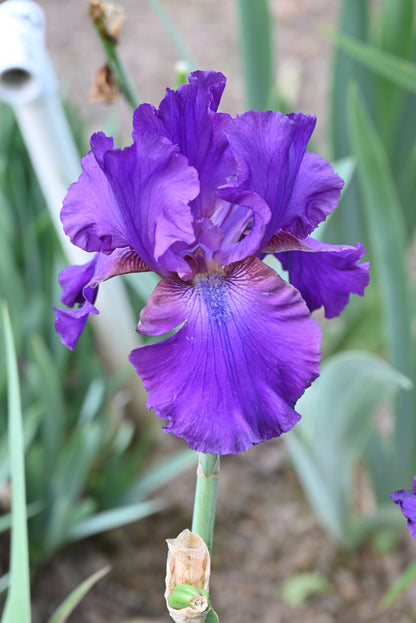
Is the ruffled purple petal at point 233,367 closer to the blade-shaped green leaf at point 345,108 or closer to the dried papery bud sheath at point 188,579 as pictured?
the dried papery bud sheath at point 188,579

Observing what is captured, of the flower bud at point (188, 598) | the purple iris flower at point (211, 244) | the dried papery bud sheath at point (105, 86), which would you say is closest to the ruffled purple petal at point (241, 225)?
the purple iris flower at point (211, 244)

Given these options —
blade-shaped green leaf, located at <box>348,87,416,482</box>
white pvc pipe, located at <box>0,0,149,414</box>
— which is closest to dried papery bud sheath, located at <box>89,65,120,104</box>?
white pvc pipe, located at <box>0,0,149,414</box>

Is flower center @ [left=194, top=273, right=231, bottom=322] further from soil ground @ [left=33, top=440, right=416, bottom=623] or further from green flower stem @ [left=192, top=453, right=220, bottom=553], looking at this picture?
soil ground @ [left=33, top=440, right=416, bottom=623]

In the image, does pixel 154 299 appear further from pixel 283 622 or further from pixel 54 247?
pixel 283 622

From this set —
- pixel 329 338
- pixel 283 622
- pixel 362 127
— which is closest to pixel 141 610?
pixel 283 622

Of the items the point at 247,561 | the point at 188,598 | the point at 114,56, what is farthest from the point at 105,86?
the point at 247,561

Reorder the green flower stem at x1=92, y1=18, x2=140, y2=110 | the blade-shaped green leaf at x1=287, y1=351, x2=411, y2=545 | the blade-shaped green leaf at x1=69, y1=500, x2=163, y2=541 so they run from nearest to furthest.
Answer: the green flower stem at x1=92, y1=18, x2=140, y2=110 → the blade-shaped green leaf at x1=287, y1=351, x2=411, y2=545 → the blade-shaped green leaf at x1=69, y1=500, x2=163, y2=541

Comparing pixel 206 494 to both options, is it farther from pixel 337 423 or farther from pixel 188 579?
pixel 337 423
